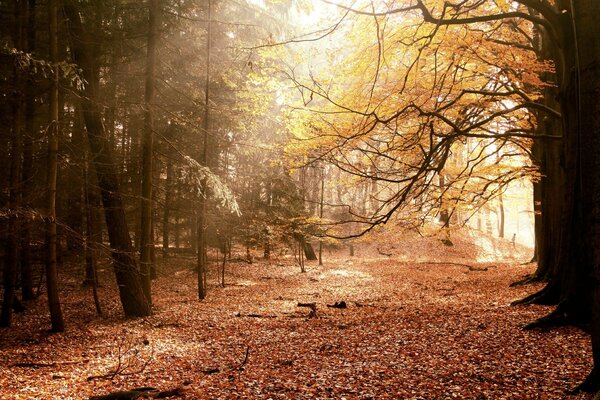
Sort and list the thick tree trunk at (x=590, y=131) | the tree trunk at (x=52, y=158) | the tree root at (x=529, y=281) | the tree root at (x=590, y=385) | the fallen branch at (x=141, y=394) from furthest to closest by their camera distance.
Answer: the tree root at (x=529, y=281), the tree trunk at (x=52, y=158), the fallen branch at (x=141, y=394), the tree root at (x=590, y=385), the thick tree trunk at (x=590, y=131)

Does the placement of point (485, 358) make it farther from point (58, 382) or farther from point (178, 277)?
point (178, 277)

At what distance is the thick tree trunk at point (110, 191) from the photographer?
374 inches

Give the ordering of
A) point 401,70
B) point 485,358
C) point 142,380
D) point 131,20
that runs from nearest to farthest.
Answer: point 485,358
point 142,380
point 401,70
point 131,20

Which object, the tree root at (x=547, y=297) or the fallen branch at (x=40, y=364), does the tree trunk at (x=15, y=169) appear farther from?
the tree root at (x=547, y=297)

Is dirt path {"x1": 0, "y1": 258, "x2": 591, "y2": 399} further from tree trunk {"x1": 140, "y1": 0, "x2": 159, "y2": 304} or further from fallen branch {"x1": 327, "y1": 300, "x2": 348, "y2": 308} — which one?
tree trunk {"x1": 140, "y1": 0, "x2": 159, "y2": 304}

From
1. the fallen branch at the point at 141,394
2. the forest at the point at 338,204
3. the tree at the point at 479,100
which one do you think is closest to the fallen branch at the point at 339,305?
the forest at the point at 338,204

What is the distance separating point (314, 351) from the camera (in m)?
7.17

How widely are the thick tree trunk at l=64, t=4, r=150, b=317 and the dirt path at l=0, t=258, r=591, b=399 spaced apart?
0.84 metres

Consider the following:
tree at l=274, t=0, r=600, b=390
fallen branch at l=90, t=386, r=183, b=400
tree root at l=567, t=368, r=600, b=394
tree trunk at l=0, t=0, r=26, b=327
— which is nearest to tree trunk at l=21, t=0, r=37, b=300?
tree trunk at l=0, t=0, r=26, b=327

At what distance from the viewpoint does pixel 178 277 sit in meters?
18.1

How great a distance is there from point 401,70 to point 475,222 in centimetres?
5032

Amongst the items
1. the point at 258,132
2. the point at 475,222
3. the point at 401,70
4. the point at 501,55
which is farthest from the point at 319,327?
the point at 475,222

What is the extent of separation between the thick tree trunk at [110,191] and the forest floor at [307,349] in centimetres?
75

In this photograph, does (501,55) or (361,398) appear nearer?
(361,398)
